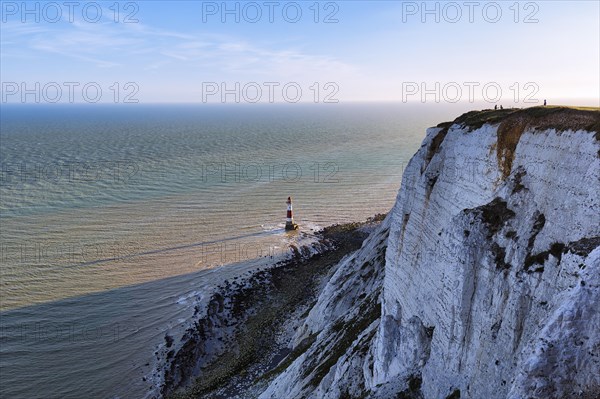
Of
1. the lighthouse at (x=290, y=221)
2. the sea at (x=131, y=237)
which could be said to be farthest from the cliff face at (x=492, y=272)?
the lighthouse at (x=290, y=221)

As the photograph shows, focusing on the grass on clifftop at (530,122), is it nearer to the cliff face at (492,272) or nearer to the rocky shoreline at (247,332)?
the cliff face at (492,272)

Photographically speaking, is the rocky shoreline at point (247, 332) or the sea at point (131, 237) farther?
the sea at point (131, 237)

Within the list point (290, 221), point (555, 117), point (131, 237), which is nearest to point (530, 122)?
point (555, 117)

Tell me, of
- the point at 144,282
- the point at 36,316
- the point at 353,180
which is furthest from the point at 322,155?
the point at 36,316

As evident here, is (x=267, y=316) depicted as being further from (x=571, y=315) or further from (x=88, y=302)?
(x=571, y=315)

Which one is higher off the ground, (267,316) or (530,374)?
(530,374)

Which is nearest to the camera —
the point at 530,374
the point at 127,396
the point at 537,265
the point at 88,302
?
the point at 530,374
